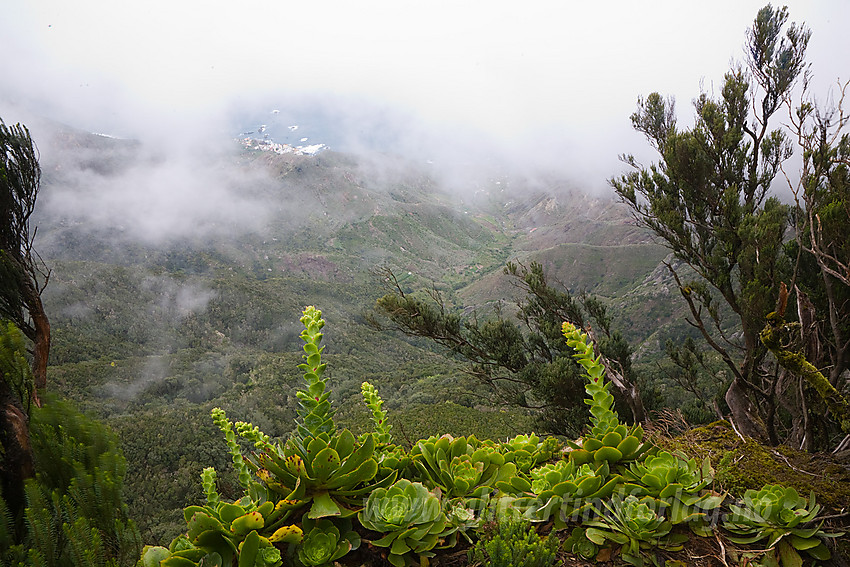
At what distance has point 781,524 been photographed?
4.97ft

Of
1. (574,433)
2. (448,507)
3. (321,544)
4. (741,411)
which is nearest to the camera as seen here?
(321,544)

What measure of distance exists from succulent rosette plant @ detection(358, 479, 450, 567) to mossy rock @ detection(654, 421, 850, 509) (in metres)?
1.21

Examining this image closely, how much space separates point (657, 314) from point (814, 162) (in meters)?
87.6

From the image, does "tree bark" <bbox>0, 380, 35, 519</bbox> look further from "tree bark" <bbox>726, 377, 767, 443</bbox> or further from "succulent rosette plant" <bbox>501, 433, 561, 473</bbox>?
"tree bark" <bbox>726, 377, 767, 443</bbox>

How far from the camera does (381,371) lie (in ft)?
303

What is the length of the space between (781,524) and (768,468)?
1.74 feet

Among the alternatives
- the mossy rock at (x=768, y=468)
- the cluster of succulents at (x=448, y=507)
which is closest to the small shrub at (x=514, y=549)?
the cluster of succulents at (x=448, y=507)

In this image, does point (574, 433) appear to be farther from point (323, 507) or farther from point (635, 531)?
point (323, 507)

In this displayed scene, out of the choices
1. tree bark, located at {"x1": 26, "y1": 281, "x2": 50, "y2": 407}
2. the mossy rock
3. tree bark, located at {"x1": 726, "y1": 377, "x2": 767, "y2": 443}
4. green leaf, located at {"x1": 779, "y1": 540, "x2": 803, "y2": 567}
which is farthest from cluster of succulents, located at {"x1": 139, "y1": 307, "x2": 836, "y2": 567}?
tree bark, located at {"x1": 26, "y1": 281, "x2": 50, "y2": 407}

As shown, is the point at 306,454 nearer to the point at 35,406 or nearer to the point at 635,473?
the point at 635,473

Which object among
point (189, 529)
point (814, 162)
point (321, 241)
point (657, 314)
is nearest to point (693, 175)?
point (814, 162)

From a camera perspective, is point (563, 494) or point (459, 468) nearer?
point (563, 494)

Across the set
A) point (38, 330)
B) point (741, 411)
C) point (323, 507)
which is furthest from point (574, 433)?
point (38, 330)

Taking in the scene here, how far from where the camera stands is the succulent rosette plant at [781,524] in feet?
4.79
